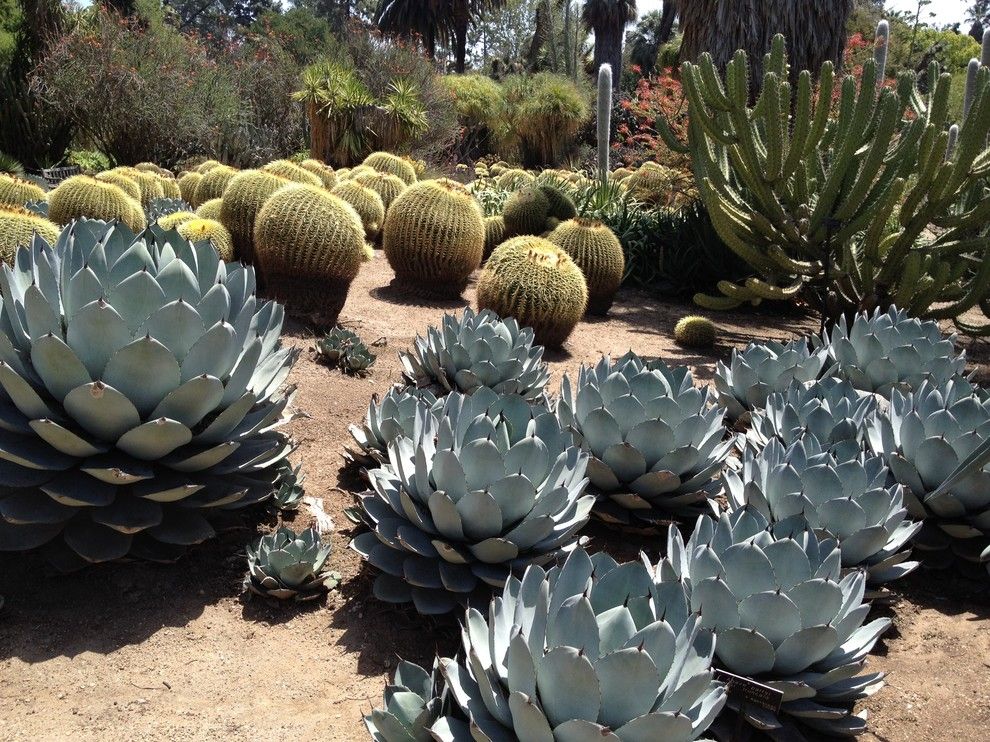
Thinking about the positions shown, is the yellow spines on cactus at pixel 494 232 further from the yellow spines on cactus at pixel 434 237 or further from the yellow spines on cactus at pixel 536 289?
the yellow spines on cactus at pixel 536 289

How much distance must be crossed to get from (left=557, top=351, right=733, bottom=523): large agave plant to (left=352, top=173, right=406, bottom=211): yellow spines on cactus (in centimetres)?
756

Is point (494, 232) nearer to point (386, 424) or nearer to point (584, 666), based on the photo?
point (386, 424)

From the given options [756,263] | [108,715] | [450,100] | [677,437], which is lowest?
[108,715]

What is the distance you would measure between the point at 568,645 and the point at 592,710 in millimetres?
142

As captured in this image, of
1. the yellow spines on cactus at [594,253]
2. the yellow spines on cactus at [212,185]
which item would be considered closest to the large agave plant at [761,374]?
the yellow spines on cactus at [594,253]

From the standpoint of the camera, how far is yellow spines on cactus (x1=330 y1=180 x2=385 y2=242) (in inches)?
372

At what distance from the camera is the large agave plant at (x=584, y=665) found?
1.71m

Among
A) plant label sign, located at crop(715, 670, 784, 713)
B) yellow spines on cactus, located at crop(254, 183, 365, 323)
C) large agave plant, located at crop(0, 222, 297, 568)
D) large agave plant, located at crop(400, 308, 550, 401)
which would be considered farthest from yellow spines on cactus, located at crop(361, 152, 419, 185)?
plant label sign, located at crop(715, 670, 784, 713)

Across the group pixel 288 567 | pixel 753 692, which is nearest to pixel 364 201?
pixel 288 567

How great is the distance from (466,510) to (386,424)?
885 millimetres

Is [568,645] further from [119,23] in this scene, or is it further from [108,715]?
[119,23]

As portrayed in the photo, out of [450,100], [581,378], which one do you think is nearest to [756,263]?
[581,378]

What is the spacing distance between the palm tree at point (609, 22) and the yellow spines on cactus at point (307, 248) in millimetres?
29272

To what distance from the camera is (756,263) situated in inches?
303
